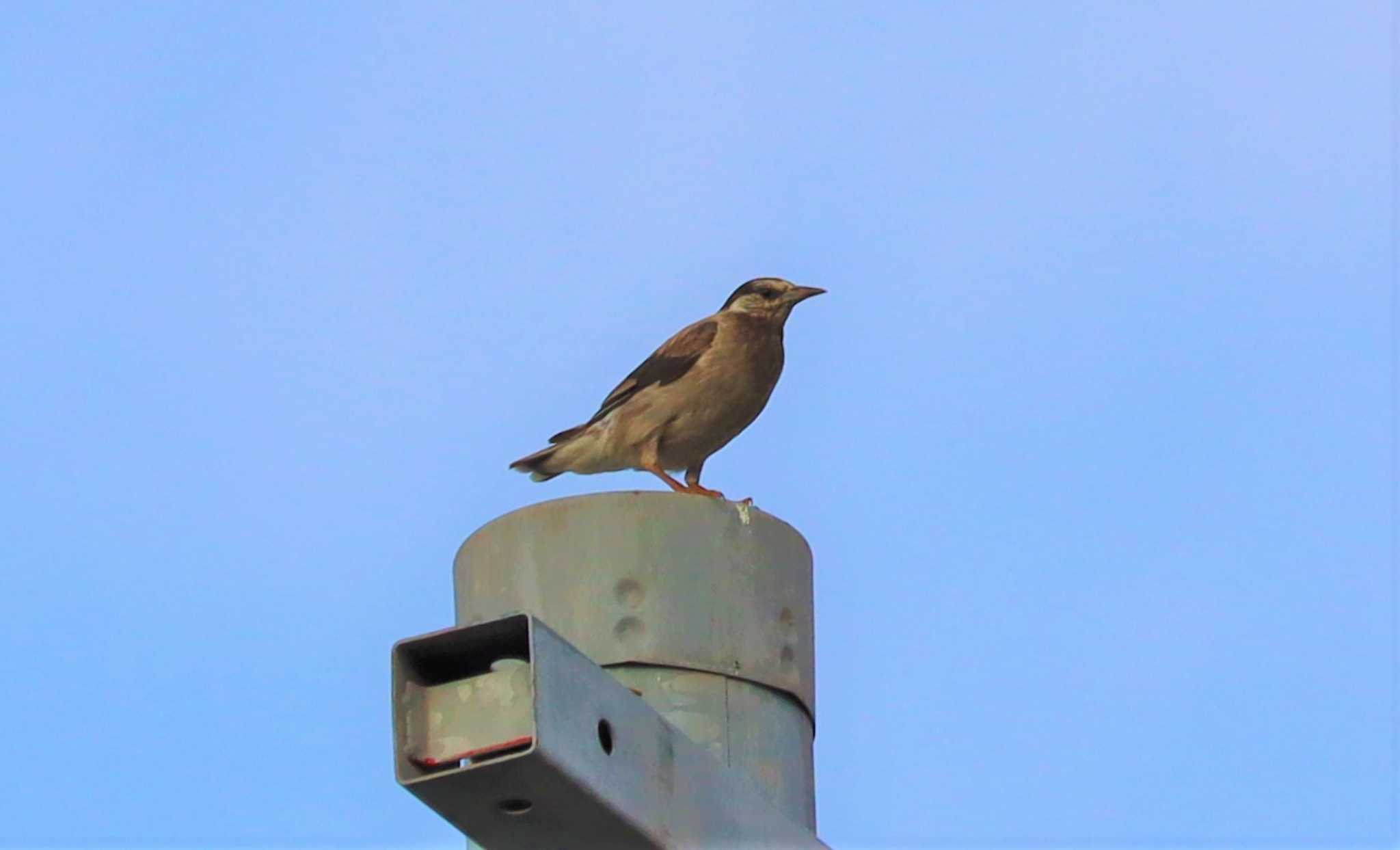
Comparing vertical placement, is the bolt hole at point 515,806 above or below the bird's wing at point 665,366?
below

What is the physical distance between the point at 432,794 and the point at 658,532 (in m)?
1.88

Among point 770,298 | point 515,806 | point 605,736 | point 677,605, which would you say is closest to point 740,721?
point 677,605

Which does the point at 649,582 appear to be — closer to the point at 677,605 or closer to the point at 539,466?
the point at 677,605

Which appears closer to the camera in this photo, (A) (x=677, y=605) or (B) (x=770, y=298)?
(A) (x=677, y=605)

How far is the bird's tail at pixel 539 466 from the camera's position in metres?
10.4

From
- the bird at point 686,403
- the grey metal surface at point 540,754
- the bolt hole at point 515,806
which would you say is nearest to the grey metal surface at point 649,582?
the grey metal surface at point 540,754

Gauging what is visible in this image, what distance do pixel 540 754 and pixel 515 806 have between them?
0.11 metres

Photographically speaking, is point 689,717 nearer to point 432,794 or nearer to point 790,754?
point 790,754

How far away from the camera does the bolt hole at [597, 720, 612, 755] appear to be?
2.75 metres

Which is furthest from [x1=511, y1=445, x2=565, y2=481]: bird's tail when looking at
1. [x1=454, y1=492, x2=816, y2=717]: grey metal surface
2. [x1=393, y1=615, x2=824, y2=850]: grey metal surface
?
[x1=393, y1=615, x2=824, y2=850]: grey metal surface

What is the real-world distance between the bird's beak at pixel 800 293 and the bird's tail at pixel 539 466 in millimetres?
1340

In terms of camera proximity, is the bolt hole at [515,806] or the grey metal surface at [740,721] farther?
the grey metal surface at [740,721]

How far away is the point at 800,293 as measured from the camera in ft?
34.7

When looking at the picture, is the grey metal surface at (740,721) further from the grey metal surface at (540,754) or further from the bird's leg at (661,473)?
the bird's leg at (661,473)
